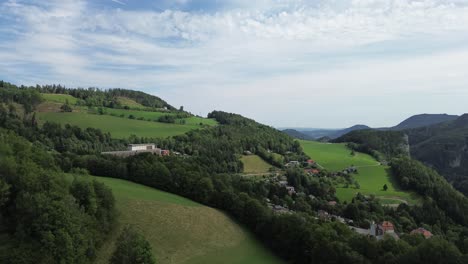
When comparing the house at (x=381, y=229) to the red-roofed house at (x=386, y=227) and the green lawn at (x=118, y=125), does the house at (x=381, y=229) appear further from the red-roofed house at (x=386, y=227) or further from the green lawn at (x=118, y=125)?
the green lawn at (x=118, y=125)

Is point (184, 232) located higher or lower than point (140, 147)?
lower

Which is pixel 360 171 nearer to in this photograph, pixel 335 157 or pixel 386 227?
pixel 335 157

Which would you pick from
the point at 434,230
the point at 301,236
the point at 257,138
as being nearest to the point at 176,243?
the point at 301,236

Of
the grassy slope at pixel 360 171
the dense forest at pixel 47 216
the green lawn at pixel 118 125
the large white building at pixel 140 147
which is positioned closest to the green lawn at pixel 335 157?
the grassy slope at pixel 360 171

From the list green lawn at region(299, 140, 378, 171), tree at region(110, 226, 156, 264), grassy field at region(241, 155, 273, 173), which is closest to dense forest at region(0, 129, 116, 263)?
tree at region(110, 226, 156, 264)

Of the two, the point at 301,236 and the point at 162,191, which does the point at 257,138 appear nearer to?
the point at 162,191

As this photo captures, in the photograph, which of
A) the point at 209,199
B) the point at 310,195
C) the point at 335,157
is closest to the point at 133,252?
the point at 209,199
